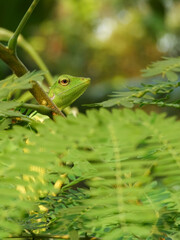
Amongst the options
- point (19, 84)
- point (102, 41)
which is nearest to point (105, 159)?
point (19, 84)

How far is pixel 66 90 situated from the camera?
2.04 ft

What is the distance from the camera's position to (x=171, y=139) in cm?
28

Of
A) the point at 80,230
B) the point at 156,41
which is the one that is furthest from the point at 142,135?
the point at 156,41

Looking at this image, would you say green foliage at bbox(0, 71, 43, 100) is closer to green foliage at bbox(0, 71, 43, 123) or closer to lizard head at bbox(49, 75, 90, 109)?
green foliage at bbox(0, 71, 43, 123)

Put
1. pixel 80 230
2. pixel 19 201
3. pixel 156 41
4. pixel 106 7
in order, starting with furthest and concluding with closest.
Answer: pixel 106 7 < pixel 156 41 < pixel 80 230 < pixel 19 201

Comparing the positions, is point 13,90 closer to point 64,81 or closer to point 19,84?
point 19,84

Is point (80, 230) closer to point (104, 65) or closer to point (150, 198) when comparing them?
point (150, 198)

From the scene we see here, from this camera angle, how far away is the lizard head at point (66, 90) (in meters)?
0.61

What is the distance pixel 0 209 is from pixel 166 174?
0.37 ft

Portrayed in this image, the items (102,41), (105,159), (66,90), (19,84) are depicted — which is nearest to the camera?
(105,159)

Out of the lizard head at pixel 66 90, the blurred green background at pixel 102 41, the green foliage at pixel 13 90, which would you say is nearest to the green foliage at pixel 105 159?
the green foliage at pixel 13 90

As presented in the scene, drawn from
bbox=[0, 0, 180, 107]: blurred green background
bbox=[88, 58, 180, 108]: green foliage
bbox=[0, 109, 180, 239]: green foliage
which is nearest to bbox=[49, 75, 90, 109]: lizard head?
bbox=[88, 58, 180, 108]: green foliage

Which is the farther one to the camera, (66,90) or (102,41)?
(102,41)

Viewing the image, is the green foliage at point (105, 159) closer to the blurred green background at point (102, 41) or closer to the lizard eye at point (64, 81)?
the lizard eye at point (64, 81)
